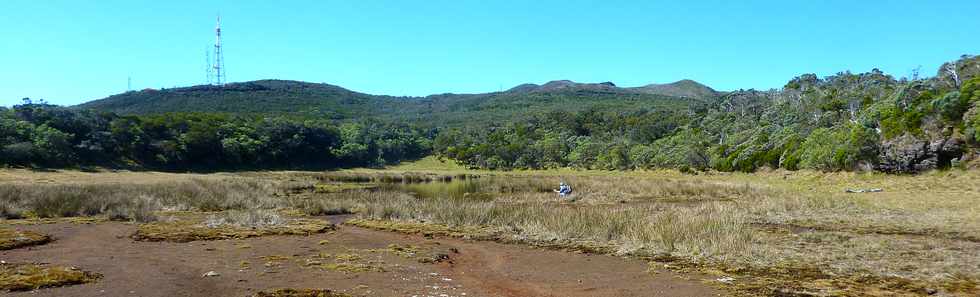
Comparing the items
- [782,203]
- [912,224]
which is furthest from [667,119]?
[912,224]

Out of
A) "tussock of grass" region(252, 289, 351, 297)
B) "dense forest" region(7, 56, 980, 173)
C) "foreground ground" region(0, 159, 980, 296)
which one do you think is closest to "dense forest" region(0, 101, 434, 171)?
"dense forest" region(7, 56, 980, 173)

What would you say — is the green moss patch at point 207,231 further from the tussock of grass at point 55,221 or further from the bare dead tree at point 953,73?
the bare dead tree at point 953,73

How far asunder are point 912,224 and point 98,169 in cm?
6218

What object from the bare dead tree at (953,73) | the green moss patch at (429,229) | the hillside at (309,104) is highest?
the hillside at (309,104)

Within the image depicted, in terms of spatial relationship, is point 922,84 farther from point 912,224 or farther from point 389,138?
point 389,138

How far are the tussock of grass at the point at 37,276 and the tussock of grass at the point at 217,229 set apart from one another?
4949 mm

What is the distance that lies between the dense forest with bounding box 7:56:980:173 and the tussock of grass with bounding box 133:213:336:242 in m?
31.7

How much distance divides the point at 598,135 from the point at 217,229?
301ft

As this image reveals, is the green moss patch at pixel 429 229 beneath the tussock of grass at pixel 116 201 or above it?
beneath

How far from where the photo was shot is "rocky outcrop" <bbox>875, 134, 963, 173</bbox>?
32312 mm

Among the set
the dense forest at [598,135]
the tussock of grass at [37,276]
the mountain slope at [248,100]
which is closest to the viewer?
the tussock of grass at [37,276]

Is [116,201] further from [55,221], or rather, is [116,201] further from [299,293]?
[299,293]

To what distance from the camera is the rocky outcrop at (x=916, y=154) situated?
106 ft

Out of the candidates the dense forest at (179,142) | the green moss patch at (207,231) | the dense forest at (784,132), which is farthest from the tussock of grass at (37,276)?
the dense forest at (179,142)
